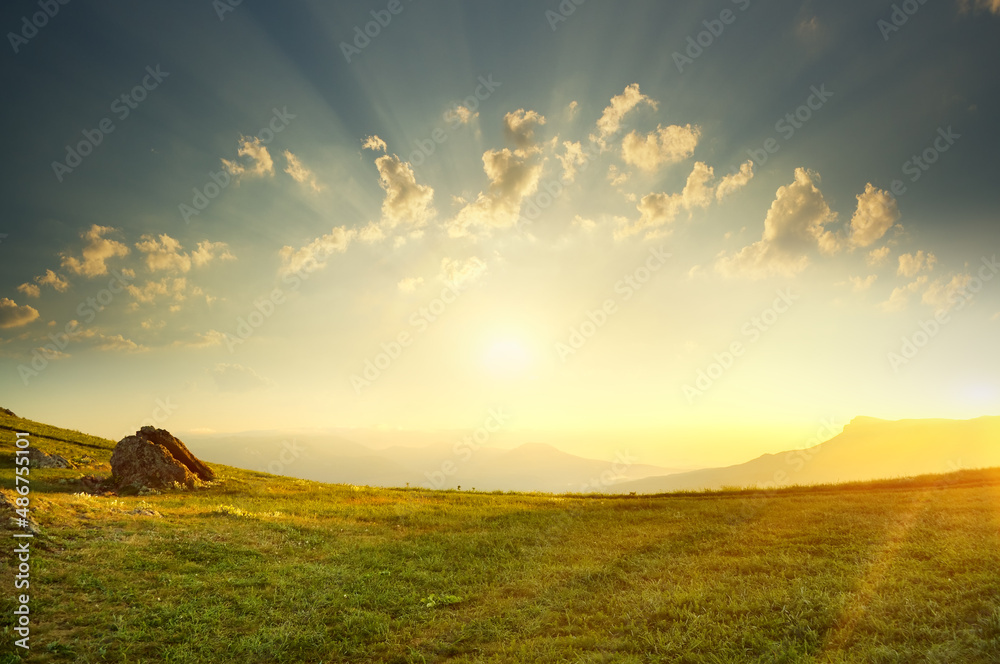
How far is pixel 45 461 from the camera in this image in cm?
3316

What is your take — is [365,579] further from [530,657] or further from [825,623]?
[825,623]

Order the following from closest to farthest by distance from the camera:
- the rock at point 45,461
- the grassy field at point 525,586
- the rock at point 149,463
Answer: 1. the grassy field at point 525,586
2. the rock at point 149,463
3. the rock at point 45,461

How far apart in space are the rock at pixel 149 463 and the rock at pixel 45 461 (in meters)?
7.63

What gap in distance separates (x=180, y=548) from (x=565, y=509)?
21.0 metres

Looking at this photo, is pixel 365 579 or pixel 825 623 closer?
pixel 825 623

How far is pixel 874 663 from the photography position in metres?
7.48

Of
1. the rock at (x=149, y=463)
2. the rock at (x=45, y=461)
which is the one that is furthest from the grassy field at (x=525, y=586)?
the rock at (x=45, y=461)

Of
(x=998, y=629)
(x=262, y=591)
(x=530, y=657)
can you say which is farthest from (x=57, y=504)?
(x=998, y=629)

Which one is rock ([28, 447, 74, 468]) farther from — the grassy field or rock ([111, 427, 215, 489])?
the grassy field

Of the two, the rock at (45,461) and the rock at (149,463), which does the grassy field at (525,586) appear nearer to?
the rock at (149,463)

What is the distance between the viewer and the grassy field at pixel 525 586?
902 centimetres

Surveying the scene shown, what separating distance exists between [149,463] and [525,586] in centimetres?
3109

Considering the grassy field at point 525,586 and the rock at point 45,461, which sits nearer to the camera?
the grassy field at point 525,586

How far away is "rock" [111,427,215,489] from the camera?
29.8m
